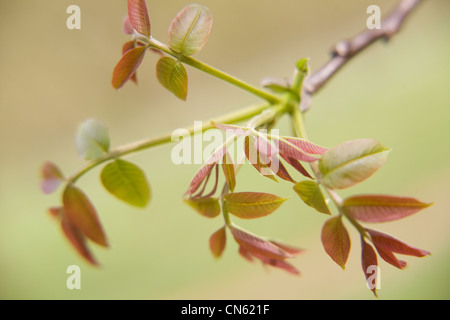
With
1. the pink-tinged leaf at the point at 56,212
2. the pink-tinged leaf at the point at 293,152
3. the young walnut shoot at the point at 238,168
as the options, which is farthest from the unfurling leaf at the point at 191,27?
the pink-tinged leaf at the point at 56,212

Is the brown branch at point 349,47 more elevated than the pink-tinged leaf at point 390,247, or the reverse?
the brown branch at point 349,47

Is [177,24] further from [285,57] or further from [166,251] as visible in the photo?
[285,57]

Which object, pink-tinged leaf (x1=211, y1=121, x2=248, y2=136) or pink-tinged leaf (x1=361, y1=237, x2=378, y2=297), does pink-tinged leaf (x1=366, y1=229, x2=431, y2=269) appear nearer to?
pink-tinged leaf (x1=361, y1=237, x2=378, y2=297)

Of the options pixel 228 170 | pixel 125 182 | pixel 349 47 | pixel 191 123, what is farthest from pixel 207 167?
pixel 191 123

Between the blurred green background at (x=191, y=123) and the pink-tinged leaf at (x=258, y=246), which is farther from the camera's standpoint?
the blurred green background at (x=191, y=123)

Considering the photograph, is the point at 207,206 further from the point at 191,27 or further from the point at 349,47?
the point at 349,47

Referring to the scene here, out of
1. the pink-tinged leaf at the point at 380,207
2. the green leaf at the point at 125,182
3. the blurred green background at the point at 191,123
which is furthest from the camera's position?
the blurred green background at the point at 191,123

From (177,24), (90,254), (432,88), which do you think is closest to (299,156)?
(177,24)

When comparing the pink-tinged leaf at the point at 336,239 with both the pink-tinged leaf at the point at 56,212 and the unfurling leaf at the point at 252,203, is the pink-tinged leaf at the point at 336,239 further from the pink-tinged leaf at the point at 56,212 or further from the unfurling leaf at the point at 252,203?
the pink-tinged leaf at the point at 56,212
